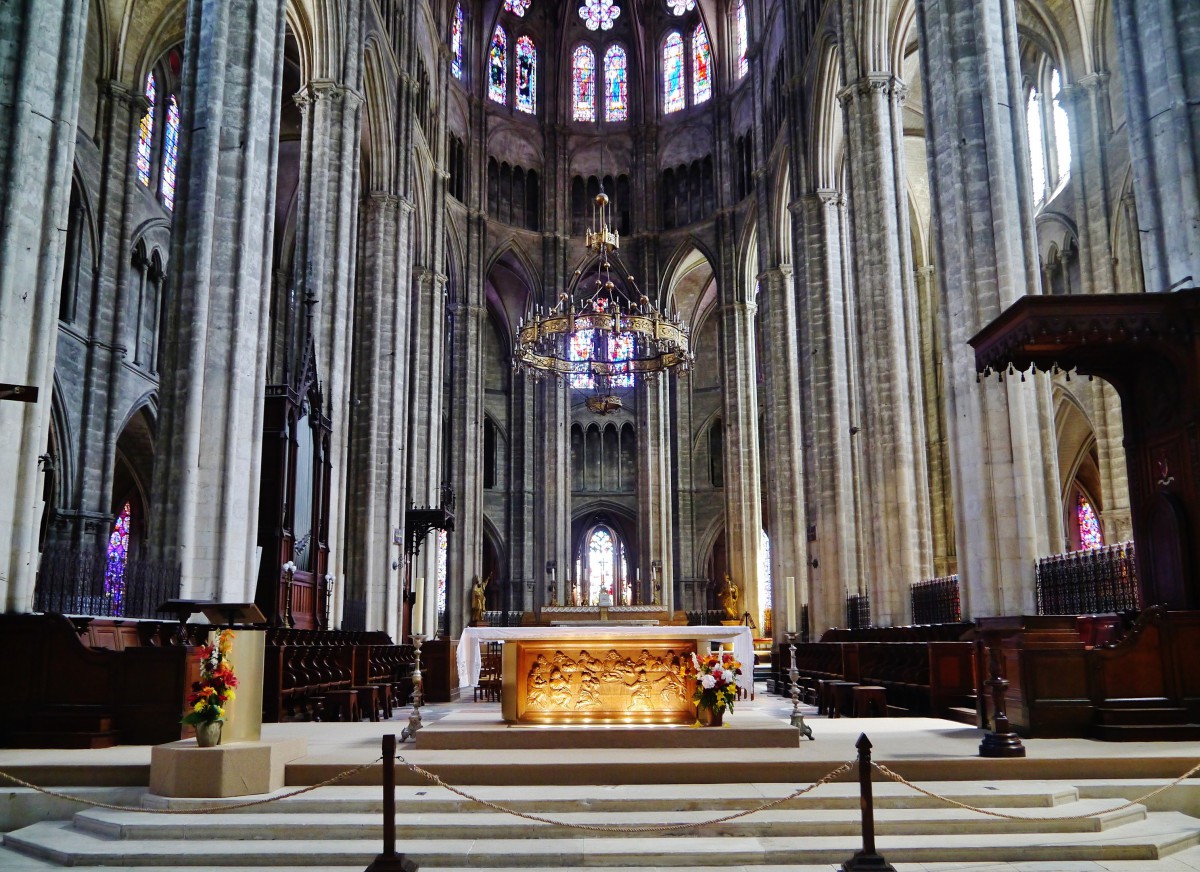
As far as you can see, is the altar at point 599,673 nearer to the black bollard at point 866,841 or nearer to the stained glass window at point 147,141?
the black bollard at point 866,841

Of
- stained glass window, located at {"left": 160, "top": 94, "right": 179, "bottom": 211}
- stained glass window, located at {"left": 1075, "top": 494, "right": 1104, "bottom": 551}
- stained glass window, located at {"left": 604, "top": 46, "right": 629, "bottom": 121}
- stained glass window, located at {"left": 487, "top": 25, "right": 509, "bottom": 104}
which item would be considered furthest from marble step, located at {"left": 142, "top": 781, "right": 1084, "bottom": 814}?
stained glass window, located at {"left": 604, "top": 46, "right": 629, "bottom": 121}

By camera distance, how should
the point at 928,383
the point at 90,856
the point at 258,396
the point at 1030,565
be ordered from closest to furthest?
1. the point at 90,856
2. the point at 1030,565
3. the point at 258,396
4. the point at 928,383

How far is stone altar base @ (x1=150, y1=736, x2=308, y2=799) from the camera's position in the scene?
7.36m

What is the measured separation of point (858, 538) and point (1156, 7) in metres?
14.4

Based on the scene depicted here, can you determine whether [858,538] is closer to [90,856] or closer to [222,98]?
[222,98]

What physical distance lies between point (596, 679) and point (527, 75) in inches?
1315

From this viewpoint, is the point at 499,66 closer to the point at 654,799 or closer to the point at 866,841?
the point at 654,799

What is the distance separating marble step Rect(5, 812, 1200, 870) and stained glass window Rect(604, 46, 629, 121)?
36118 mm

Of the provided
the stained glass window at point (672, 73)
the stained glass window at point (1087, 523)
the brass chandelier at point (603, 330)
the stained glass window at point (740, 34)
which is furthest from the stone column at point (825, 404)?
the stained glass window at point (672, 73)

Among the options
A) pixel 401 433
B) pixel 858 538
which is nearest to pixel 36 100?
pixel 401 433

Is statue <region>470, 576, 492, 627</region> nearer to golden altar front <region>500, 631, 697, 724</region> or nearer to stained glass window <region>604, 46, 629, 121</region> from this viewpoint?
stained glass window <region>604, 46, 629, 121</region>

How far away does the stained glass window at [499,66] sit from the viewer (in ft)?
124

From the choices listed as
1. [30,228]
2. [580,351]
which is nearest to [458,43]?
[580,351]

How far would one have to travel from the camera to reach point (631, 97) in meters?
39.7
